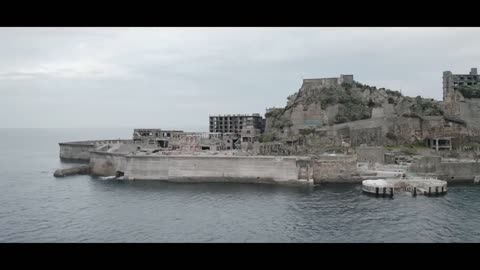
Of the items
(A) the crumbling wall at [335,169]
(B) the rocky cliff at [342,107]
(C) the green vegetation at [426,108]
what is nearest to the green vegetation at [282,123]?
(B) the rocky cliff at [342,107]

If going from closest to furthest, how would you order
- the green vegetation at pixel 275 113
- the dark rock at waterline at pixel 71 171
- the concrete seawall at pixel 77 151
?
the dark rock at waterline at pixel 71 171 < the green vegetation at pixel 275 113 < the concrete seawall at pixel 77 151

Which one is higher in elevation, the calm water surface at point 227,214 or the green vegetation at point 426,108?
the green vegetation at point 426,108

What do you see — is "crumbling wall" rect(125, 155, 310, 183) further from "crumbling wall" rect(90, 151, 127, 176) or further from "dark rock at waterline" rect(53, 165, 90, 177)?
"dark rock at waterline" rect(53, 165, 90, 177)

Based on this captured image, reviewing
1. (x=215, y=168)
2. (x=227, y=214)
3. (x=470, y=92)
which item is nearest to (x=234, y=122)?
(x=215, y=168)

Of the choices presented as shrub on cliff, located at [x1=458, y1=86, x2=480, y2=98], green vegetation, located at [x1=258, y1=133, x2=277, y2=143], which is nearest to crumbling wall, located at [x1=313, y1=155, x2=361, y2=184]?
green vegetation, located at [x1=258, y1=133, x2=277, y2=143]

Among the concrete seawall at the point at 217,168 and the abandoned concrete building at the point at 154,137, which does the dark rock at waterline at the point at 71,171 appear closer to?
the concrete seawall at the point at 217,168

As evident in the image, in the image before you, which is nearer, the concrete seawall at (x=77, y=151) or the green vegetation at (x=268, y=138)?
the green vegetation at (x=268, y=138)

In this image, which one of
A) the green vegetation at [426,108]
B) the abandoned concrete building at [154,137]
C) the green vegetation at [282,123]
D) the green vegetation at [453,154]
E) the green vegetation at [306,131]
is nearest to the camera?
the green vegetation at [453,154]
